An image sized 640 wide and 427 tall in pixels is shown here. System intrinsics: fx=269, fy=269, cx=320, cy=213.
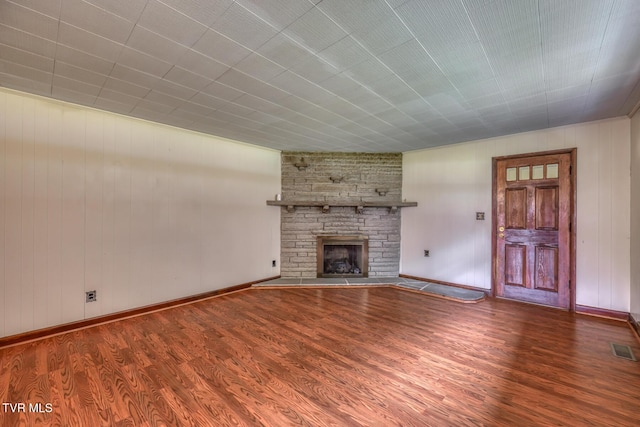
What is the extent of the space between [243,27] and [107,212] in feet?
8.58

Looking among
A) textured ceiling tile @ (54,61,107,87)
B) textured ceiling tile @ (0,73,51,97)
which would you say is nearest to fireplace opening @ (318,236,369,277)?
textured ceiling tile @ (54,61,107,87)

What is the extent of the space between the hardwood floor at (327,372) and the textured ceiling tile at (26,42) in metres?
2.31

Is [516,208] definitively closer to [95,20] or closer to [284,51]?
[284,51]

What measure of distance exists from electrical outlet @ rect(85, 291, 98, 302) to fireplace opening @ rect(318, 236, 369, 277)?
315 cm

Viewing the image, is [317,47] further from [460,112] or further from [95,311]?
[95,311]

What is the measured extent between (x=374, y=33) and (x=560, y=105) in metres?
2.39

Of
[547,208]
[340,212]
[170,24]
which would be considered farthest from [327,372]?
[547,208]

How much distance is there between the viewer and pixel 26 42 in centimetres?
175

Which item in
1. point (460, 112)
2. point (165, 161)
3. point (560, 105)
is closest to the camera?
point (560, 105)

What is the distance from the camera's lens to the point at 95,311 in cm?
294

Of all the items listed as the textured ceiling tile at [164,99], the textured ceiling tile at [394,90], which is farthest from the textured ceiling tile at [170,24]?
→ the textured ceiling tile at [394,90]

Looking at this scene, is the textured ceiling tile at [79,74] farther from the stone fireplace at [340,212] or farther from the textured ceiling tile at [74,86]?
the stone fireplace at [340,212]

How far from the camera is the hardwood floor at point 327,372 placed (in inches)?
63.8

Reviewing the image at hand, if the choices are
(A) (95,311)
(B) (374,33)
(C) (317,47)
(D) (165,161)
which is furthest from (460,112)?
(A) (95,311)
